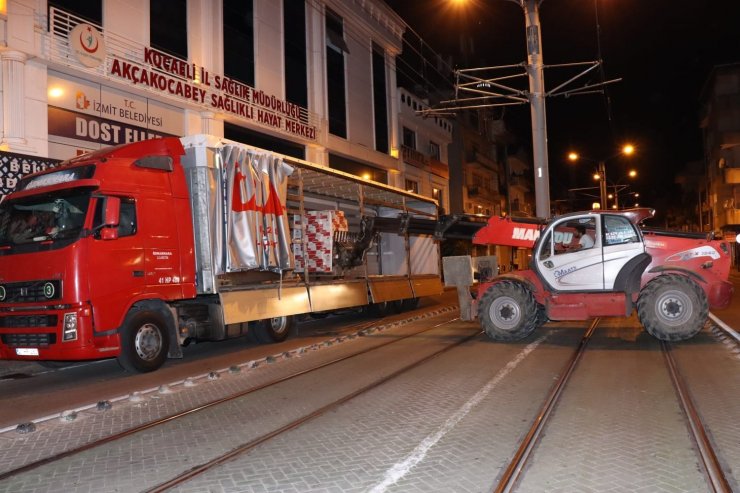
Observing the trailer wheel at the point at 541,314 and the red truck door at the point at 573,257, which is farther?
the trailer wheel at the point at 541,314

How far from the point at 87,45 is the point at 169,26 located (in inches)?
152

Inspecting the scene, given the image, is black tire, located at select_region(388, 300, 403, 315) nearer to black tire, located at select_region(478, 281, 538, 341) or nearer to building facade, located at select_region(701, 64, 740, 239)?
black tire, located at select_region(478, 281, 538, 341)

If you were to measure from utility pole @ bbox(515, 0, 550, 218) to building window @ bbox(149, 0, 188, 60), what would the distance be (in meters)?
10.4

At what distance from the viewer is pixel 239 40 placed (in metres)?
21.2

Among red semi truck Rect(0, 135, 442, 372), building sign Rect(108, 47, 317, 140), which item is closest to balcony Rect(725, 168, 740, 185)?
building sign Rect(108, 47, 317, 140)

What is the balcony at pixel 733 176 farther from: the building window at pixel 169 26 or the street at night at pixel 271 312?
the building window at pixel 169 26

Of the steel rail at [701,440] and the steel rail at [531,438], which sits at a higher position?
the steel rail at [531,438]

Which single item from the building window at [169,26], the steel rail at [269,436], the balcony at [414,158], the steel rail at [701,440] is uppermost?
the building window at [169,26]

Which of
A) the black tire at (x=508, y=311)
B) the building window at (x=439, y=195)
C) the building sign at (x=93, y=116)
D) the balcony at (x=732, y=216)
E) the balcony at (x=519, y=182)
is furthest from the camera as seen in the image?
the balcony at (x=519, y=182)

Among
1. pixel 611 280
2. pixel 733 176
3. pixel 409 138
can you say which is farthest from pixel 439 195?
pixel 733 176

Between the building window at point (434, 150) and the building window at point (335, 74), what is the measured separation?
1185cm

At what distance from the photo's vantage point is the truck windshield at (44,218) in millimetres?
8742

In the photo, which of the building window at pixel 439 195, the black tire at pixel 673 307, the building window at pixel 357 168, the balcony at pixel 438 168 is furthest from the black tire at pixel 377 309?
the building window at pixel 439 195

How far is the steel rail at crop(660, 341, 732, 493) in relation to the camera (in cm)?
415
